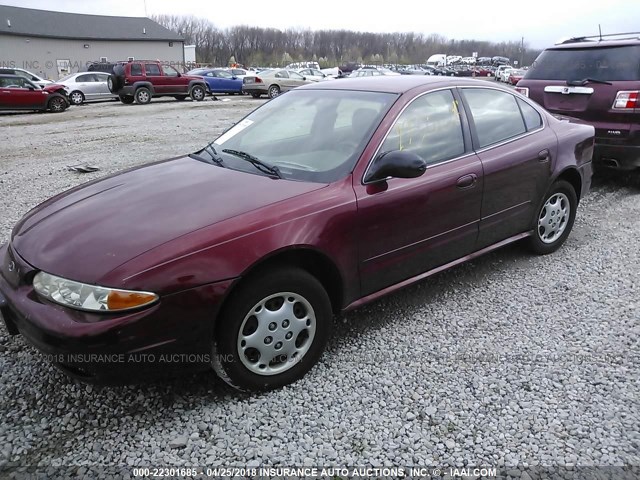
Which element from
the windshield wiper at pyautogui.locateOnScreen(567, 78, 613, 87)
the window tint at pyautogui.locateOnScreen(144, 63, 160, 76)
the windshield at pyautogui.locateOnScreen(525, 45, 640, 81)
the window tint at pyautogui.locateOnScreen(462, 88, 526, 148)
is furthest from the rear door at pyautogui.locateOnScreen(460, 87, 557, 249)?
the window tint at pyautogui.locateOnScreen(144, 63, 160, 76)

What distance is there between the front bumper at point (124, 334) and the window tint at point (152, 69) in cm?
2089

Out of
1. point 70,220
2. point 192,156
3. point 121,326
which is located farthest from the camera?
point 192,156

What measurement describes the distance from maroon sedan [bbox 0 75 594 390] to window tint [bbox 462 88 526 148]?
0.6 inches

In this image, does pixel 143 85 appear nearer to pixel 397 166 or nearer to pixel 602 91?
pixel 602 91

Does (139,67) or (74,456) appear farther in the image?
(139,67)

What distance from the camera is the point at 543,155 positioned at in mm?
4156

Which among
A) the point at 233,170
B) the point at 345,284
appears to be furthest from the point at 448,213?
the point at 233,170

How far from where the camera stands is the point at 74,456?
7.58 feet

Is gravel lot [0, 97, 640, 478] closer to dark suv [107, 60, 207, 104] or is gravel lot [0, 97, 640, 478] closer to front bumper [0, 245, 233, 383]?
front bumper [0, 245, 233, 383]

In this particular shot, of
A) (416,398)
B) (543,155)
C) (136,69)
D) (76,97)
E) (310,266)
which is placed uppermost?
(136,69)

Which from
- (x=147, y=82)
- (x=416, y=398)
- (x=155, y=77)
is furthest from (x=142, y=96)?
(x=416, y=398)

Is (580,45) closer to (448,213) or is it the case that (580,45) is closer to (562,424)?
(448,213)

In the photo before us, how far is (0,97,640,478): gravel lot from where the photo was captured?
2.35 m

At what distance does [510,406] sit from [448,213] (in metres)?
1.32
